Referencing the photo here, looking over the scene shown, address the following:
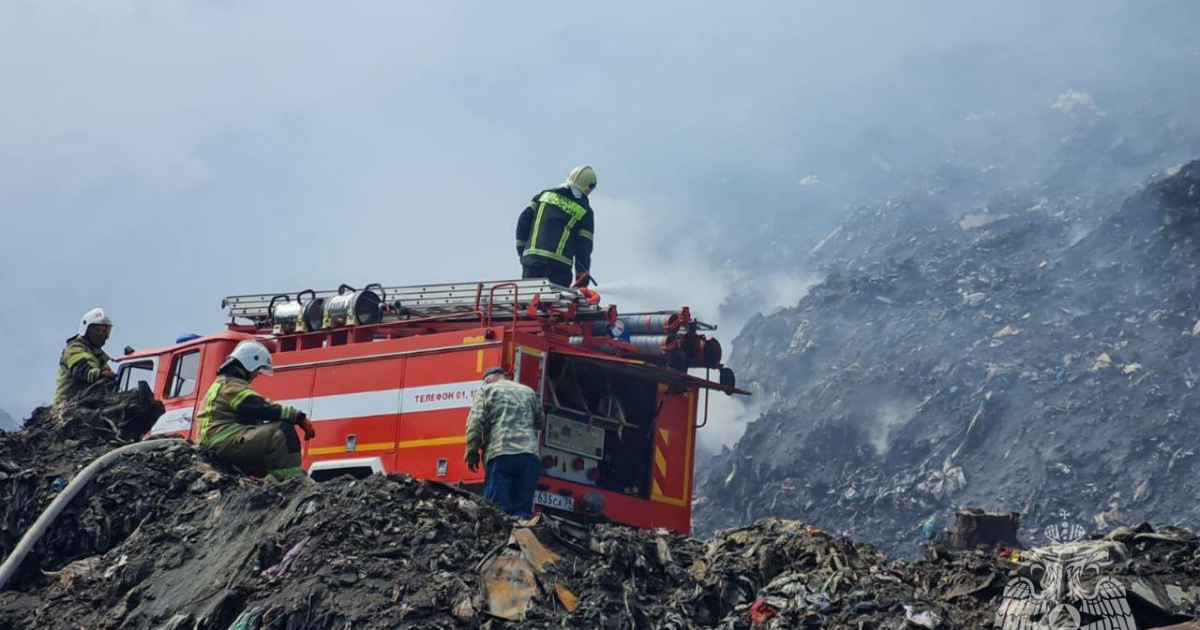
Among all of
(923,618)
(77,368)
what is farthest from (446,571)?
(77,368)

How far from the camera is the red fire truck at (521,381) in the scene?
9305mm

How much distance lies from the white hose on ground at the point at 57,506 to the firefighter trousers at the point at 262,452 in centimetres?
57

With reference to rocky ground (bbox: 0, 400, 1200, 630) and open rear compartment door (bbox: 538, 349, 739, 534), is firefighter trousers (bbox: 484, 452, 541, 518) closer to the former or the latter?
open rear compartment door (bbox: 538, 349, 739, 534)

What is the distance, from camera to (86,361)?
10539 mm

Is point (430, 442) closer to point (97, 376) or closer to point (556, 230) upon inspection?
point (556, 230)

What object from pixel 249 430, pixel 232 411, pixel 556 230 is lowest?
pixel 249 430

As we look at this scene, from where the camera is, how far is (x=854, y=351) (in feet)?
67.3

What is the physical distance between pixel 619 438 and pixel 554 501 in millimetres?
915

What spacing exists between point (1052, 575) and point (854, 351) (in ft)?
49.9

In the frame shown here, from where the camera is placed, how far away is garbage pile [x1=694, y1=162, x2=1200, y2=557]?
50.2ft

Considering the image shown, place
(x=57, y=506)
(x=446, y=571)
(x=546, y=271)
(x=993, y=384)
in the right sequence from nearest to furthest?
(x=446, y=571)
(x=57, y=506)
(x=546, y=271)
(x=993, y=384)

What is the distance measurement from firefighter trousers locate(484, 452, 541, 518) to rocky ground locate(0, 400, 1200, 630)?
108cm

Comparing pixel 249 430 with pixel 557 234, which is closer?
pixel 249 430

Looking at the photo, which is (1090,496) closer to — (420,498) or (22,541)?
(420,498)
